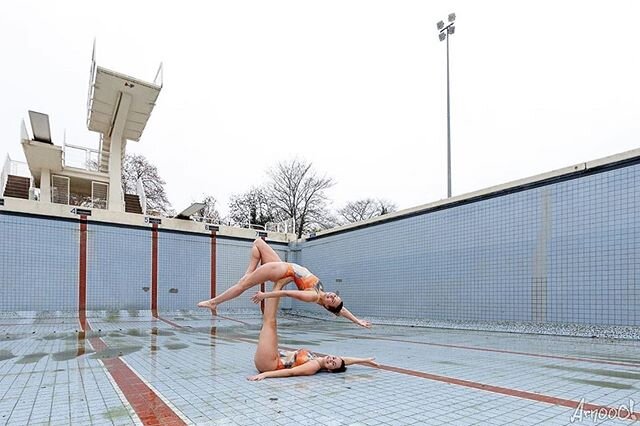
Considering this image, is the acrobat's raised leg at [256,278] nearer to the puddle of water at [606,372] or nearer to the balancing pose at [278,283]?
the balancing pose at [278,283]

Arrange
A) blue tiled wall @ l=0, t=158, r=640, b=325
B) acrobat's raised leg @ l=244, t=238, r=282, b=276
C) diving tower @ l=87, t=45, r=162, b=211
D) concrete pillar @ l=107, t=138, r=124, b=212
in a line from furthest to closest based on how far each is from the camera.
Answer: concrete pillar @ l=107, t=138, r=124, b=212
diving tower @ l=87, t=45, r=162, b=211
blue tiled wall @ l=0, t=158, r=640, b=325
acrobat's raised leg @ l=244, t=238, r=282, b=276

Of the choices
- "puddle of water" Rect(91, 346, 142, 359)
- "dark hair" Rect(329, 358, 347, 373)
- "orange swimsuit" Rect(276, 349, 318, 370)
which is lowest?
"puddle of water" Rect(91, 346, 142, 359)

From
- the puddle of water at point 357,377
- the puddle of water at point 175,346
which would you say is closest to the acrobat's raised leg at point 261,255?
the puddle of water at point 357,377

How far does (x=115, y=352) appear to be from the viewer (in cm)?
733

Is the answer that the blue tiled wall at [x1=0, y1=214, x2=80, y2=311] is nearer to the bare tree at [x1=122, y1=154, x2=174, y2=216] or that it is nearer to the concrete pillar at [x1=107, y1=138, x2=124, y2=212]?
the concrete pillar at [x1=107, y1=138, x2=124, y2=212]

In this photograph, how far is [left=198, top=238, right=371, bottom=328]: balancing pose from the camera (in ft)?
16.4

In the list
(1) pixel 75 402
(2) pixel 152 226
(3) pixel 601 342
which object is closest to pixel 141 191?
(2) pixel 152 226

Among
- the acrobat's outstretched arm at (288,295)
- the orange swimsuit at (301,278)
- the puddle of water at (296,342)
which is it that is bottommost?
the puddle of water at (296,342)

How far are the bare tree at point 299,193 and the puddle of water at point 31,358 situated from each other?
76.6 ft

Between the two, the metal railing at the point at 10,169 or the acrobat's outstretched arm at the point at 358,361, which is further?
the metal railing at the point at 10,169

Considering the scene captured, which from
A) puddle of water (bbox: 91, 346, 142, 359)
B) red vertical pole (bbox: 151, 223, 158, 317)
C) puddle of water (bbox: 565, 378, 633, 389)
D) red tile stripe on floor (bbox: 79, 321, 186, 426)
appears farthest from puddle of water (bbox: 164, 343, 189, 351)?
red vertical pole (bbox: 151, 223, 158, 317)

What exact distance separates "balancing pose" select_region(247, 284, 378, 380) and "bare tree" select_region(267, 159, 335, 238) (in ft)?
82.1

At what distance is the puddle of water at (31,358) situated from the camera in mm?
6418

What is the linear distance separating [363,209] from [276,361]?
113 ft
